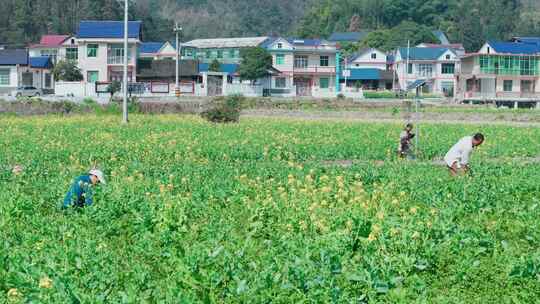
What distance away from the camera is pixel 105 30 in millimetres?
72312

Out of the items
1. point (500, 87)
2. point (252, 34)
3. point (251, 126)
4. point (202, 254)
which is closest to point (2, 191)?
point (202, 254)

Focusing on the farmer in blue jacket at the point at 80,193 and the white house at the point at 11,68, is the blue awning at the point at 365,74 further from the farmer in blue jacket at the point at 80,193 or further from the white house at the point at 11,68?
the farmer in blue jacket at the point at 80,193

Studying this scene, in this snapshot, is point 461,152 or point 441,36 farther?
point 441,36

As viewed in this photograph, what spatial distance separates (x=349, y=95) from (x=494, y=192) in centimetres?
5968

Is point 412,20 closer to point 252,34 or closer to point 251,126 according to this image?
point 252,34

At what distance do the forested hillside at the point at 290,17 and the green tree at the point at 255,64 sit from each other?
36.3 m

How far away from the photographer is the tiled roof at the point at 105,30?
7162cm

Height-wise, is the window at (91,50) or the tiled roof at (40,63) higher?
the window at (91,50)

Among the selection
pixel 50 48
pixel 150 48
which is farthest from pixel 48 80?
pixel 150 48

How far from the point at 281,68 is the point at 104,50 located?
1740 cm

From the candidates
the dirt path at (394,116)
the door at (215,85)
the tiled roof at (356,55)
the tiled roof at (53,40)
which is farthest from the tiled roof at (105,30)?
the tiled roof at (356,55)

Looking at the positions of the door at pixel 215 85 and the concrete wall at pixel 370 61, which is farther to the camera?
the concrete wall at pixel 370 61

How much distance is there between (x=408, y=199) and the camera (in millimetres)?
14672

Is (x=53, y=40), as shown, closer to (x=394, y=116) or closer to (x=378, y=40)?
(x=378, y=40)
